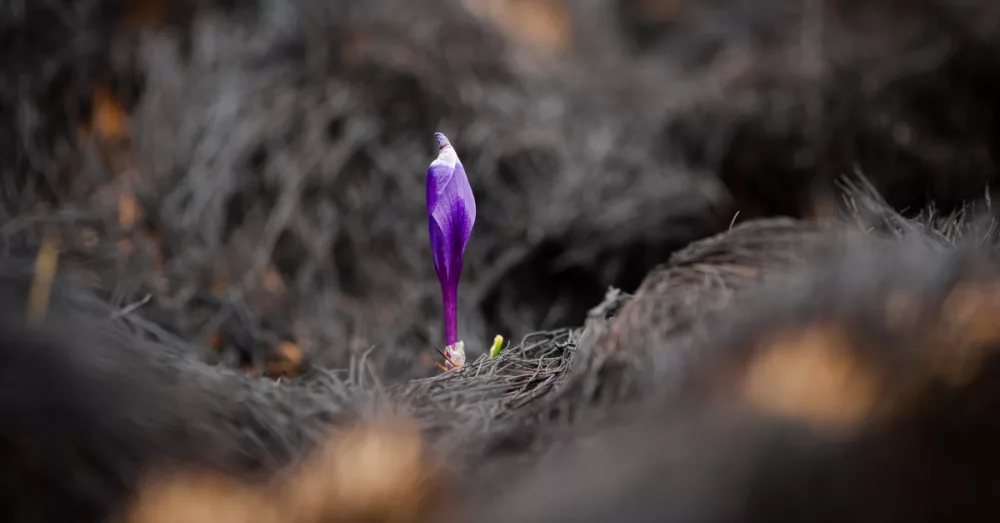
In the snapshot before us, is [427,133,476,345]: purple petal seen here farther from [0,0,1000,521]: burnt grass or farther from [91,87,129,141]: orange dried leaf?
[91,87,129,141]: orange dried leaf

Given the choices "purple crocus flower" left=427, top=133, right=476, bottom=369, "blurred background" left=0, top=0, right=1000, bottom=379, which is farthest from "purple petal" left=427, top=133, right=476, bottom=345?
"blurred background" left=0, top=0, right=1000, bottom=379

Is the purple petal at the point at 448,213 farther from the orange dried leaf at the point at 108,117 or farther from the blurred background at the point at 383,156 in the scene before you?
the orange dried leaf at the point at 108,117

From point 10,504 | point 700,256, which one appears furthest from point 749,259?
point 10,504

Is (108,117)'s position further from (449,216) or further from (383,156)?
(449,216)

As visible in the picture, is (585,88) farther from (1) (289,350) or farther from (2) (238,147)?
(1) (289,350)

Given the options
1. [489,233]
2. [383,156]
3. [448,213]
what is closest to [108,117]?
[383,156]

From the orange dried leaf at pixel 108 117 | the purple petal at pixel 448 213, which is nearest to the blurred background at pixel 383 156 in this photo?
the orange dried leaf at pixel 108 117

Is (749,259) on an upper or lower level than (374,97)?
lower
